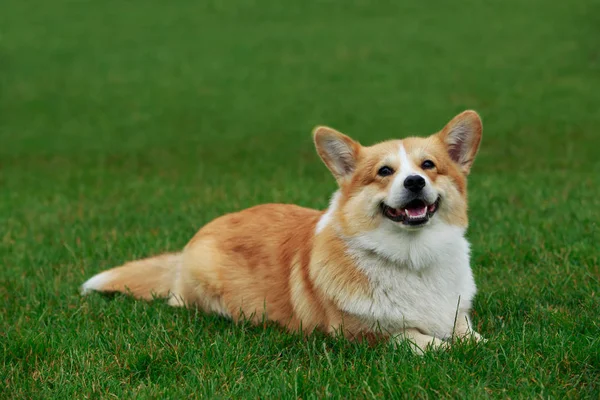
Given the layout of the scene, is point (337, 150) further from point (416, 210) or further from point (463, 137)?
Answer: point (463, 137)

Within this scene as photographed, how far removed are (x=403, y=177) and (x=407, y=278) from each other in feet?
1.96

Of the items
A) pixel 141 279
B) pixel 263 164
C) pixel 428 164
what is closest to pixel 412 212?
pixel 428 164

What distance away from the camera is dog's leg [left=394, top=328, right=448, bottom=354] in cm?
407

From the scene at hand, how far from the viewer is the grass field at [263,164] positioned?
3.94 m

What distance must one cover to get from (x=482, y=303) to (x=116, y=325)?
2.31 meters

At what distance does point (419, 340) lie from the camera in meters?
4.21

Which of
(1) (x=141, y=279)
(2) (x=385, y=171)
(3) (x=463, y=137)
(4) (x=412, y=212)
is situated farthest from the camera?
(1) (x=141, y=279)

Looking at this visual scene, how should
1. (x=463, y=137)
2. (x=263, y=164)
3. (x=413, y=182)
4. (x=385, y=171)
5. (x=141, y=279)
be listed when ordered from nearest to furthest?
(x=413, y=182) → (x=385, y=171) → (x=463, y=137) → (x=141, y=279) → (x=263, y=164)

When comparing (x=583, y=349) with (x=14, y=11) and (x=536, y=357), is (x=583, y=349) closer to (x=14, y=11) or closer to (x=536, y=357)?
(x=536, y=357)

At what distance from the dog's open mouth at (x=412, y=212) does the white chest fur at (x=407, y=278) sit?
0.25 ft

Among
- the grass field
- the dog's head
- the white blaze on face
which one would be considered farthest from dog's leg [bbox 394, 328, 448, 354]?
the white blaze on face

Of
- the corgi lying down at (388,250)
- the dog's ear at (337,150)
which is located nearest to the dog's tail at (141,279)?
the corgi lying down at (388,250)

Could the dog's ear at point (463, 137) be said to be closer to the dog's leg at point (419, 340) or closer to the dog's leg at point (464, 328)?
the dog's leg at point (464, 328)

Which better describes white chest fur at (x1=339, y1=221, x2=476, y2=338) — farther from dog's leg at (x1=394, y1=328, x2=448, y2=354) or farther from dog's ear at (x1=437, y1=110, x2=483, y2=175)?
dog's ear at (x1=437, y1=110, x2=483, y2=175)
